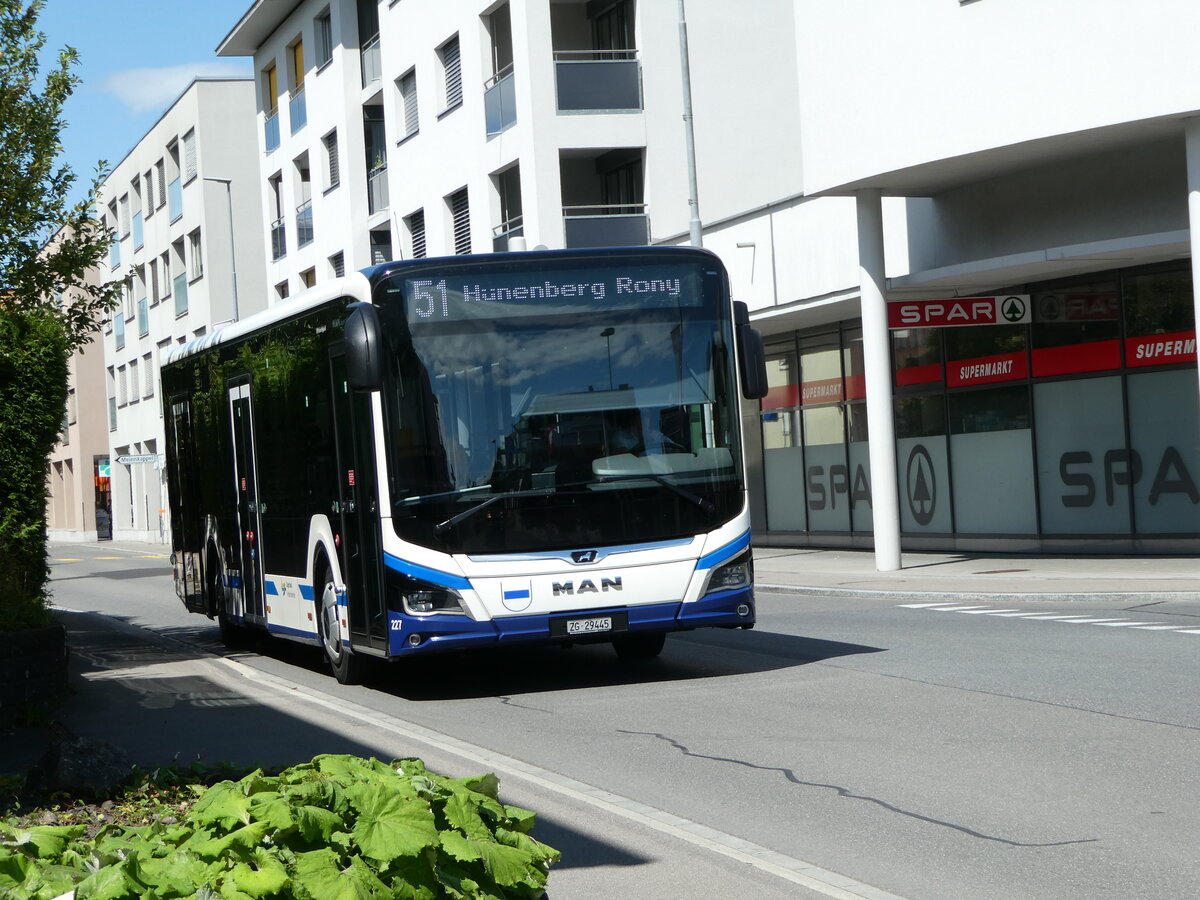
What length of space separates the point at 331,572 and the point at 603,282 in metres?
3.27

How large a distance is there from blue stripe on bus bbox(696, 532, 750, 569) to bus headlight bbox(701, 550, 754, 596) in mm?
43

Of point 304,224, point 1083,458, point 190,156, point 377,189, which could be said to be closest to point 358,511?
point 1083,458

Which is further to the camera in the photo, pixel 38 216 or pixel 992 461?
pixel 992 461

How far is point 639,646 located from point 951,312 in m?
11.1

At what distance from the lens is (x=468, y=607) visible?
11086 millimetres

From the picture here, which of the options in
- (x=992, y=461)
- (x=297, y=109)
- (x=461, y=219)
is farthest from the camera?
(x=297, y=109)

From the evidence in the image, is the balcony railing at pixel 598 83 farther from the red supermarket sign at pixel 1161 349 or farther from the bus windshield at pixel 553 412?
the bus windshield at pixel 553 412

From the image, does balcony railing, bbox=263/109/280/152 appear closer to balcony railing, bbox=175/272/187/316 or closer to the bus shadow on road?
balcony railing, bbox=175/272/187/316

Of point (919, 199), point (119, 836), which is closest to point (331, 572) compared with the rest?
point (119, 836)

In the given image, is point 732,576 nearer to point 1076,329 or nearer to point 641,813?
point 641,813

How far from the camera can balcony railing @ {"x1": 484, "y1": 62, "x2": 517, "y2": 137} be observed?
33562mm

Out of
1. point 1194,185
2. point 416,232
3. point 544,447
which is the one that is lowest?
point 544,447

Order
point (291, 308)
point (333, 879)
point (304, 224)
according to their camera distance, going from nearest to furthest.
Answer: point (333, 879), point (291, 308), point (304, 224)

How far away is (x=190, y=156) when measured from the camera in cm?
6056
